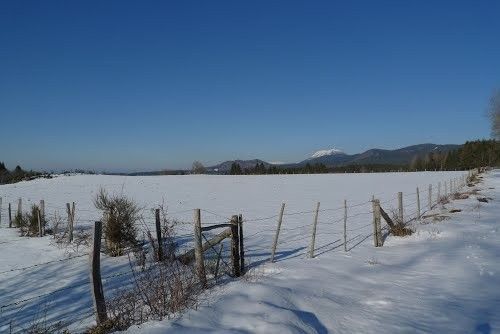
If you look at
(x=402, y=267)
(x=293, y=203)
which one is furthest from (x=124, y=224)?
(x=293, y=203)

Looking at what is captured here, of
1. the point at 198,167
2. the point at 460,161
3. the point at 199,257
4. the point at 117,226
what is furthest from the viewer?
the point at 198,167

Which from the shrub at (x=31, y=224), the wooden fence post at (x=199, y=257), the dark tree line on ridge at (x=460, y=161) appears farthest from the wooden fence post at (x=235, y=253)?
the dark tree line on ridge at (x=460, y=161)

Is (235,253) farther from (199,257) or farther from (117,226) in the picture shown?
(117,226)

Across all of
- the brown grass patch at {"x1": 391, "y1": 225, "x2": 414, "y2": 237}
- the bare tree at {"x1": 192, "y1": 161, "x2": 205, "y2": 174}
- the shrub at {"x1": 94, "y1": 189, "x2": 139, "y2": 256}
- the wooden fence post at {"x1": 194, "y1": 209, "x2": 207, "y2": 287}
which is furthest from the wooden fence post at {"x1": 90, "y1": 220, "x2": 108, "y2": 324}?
the bare tree at {"x1": 192, "y1": 161, "x2": 205, "y2": 174}

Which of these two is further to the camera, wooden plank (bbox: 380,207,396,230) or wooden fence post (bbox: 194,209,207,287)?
wooden plank (bbox: 380,207,396,230)

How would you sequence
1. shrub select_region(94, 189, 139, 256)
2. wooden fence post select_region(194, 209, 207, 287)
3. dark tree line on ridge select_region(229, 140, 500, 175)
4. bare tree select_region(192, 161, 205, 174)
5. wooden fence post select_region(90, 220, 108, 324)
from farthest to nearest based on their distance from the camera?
bare tree select_region(192, 161, 205, 174) → dark tree line on ridge select_region(229, 140, 500, 175) → shrub select_region(94, 189, 139, 256) → wooden fence post select_region(194, 209, 207, 287) → wooden fence post select_region(90, 220, 108, 324)

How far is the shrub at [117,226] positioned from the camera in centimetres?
1436

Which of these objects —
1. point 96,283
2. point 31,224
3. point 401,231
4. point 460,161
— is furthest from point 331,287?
point 460,161

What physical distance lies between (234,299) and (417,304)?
133 inches

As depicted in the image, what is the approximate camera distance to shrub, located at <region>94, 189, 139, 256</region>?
14359 mm

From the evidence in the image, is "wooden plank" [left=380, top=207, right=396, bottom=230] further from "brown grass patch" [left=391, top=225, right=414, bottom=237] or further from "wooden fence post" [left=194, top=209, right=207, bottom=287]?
"wooden fence post" [left=194, top=209, right=207, bottom=287]

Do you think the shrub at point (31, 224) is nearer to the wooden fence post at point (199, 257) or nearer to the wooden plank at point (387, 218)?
the wooden fence post at point (199, 257)

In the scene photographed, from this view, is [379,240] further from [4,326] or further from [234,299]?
[4,326]

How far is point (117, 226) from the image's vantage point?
47.6 feet
